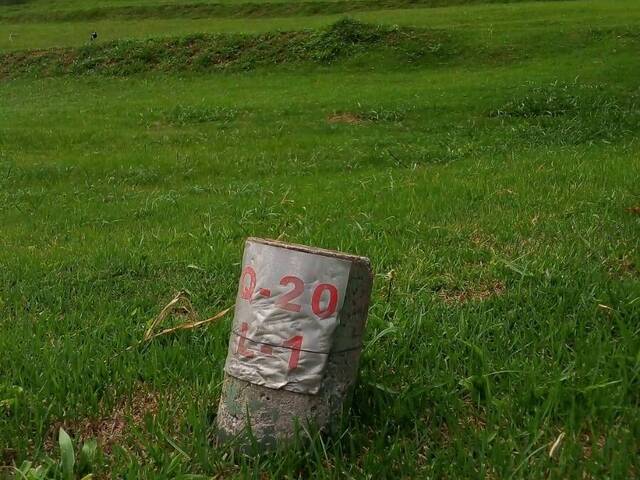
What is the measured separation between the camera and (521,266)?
3.64m

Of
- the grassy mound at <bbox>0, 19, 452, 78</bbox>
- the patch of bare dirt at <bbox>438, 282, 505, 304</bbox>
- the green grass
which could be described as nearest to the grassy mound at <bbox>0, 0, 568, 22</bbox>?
the green grass

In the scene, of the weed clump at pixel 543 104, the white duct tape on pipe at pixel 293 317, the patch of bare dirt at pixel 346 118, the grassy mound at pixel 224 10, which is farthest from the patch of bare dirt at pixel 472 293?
the grassy mound at pixel 224 10

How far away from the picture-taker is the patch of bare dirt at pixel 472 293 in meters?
3.45

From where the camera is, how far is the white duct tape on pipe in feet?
6.95

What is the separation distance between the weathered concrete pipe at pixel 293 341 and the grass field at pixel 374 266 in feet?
0.37

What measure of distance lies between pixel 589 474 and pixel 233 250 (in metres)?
3.21

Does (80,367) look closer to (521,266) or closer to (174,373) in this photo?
(174,373)

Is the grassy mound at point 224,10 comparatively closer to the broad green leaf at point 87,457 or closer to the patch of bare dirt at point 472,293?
the patch of bare dirt at point 472,293

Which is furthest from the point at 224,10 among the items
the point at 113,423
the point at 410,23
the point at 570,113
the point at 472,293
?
the point at 113,423

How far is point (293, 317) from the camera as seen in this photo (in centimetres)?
214

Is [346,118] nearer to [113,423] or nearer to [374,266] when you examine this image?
[374,266]

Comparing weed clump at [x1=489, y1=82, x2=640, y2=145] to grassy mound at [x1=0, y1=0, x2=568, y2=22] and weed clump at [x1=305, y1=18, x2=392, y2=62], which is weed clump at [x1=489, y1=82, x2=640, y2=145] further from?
grassy mound at [x1=0, y1=0, x2=568, y2=22]

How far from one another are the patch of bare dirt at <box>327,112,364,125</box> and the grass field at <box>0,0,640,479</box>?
14 centimetres

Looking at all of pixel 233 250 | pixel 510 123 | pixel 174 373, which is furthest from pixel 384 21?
pixel 174 373
